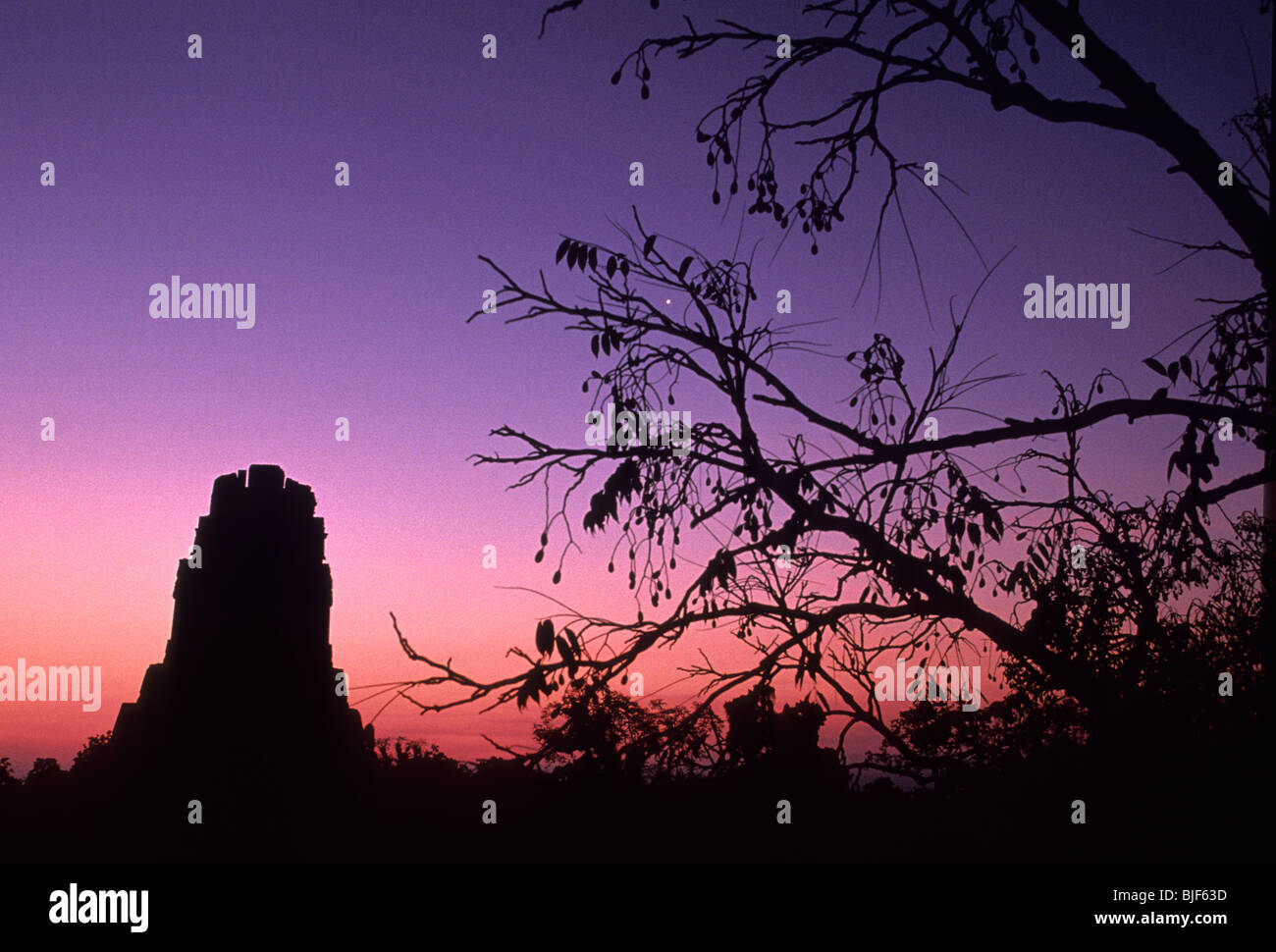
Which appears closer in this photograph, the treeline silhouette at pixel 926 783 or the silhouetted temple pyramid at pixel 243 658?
the treeline silhouette at pixel 926 783

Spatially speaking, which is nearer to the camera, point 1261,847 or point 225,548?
point 1261,847

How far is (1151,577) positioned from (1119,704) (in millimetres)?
988

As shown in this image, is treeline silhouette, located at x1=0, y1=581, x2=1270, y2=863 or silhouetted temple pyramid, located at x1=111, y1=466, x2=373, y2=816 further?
silhouetted temple pyramid, located at x1=111, y1=466, x2=373, y2=816

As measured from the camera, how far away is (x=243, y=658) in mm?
26219

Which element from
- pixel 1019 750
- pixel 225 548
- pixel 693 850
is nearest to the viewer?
pixel 1019 750

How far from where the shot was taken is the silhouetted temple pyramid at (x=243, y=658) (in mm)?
25828

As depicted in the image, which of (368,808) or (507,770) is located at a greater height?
(507,770)

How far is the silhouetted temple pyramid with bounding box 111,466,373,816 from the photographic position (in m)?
25.8

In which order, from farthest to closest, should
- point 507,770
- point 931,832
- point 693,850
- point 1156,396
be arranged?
point 693,850, point 931,832, point 507,770, point 1156,396

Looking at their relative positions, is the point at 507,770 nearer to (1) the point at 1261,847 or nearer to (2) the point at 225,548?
(1) the point at 1261,847

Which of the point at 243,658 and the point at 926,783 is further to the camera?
the point at 243,658

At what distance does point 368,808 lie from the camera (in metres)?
27.5
